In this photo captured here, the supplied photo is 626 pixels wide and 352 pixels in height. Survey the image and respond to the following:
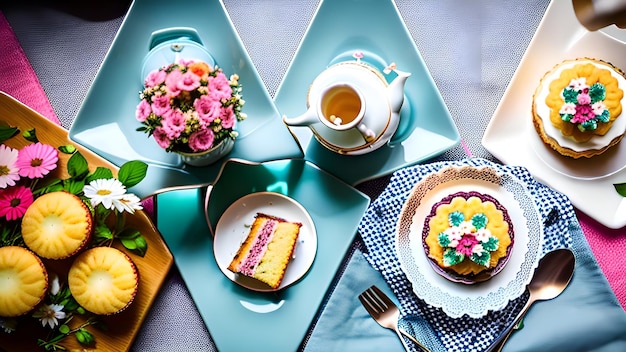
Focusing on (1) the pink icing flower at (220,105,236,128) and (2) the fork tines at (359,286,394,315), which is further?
(2) the fork tines at (359,286,394,315)

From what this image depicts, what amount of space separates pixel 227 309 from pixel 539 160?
29.6 inches

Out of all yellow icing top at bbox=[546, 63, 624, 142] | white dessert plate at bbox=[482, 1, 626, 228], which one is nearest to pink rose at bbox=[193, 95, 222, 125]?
white dessert plate at bbox=[482, 1, 626, 228]

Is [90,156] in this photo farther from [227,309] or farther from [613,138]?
[613,138]

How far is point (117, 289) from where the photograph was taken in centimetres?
124

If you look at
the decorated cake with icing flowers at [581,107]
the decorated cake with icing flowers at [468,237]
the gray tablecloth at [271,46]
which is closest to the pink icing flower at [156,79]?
the gray tablecloth at [271,46]

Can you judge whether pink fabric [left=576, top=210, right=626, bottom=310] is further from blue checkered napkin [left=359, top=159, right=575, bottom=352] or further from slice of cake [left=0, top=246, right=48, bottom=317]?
slice of cake [left=0, top=246, right=48, bottom=317]

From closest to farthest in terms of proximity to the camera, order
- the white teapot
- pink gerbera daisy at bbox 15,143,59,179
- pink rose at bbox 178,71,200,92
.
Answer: pink rose at bbox 178,71,200,92 < the white teapot < pink gerbera daisy at bbox 15,143,59,179

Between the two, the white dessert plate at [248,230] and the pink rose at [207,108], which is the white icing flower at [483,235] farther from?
the pink rose at [207,108]

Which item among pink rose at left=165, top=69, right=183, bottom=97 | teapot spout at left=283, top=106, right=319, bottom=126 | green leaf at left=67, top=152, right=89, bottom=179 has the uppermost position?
teapot spout at left=283, top=106, right=319, bottom=126

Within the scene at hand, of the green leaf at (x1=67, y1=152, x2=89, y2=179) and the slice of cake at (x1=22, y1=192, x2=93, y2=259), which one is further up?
the green leaf at (x1=67, y1=152, x2=89, y2=179)

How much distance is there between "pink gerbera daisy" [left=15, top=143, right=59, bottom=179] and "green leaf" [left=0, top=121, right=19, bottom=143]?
5cm

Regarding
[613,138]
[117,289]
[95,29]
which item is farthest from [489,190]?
[95,29]

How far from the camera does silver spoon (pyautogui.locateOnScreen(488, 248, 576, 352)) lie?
4.11 ft

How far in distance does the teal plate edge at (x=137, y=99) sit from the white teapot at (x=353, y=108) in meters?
0.10
